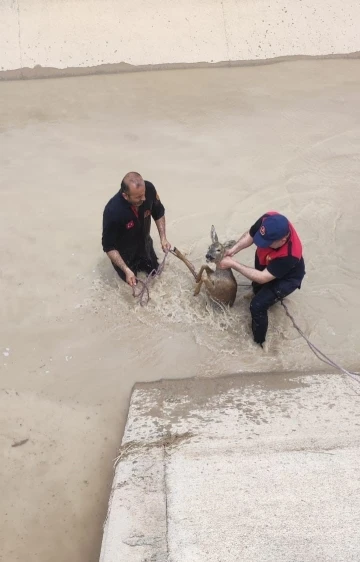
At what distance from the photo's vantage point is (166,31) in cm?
902

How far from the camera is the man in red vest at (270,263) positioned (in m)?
4.05

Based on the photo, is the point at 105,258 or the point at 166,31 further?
the point at 166,31

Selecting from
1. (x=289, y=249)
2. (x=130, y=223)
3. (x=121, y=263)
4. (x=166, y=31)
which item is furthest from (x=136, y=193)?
(x=166, y=31)

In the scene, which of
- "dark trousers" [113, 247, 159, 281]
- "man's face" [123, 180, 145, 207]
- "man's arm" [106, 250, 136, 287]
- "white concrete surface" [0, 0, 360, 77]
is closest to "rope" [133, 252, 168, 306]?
"dark trousers" [113, 247, 159, 281]

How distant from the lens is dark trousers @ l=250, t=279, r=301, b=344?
441cm

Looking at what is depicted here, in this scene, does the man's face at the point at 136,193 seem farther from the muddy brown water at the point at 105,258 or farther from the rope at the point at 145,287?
the muddy brown water at the point at 105,258

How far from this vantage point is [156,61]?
887 cm

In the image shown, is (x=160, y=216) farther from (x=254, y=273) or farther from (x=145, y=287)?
(x=254, y=273)

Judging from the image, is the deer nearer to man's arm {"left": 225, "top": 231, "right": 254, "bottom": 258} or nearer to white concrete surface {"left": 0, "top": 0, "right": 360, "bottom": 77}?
man's arm {"left": 225, "top": 231, "right": 254, "bottom": 258}

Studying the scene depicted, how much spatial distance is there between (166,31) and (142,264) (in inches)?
219

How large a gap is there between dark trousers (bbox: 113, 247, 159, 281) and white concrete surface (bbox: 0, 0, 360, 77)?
4.93 m

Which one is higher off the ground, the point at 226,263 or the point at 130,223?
the point at 130,223

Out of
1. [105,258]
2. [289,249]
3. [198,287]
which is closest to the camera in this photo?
[289,249]

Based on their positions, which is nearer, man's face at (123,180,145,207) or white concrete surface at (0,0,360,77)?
man's face at (123,180,145,207)
